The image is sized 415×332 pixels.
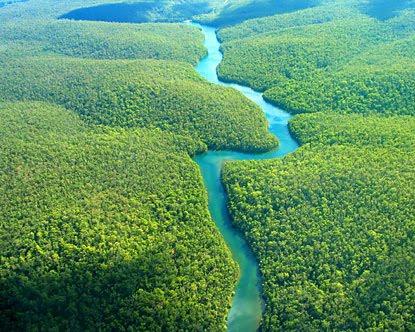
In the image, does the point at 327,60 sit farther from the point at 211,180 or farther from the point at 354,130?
the point at 211,180

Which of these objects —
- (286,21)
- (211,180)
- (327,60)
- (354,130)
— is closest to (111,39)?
(286,21)

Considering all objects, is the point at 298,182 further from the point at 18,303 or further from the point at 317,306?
the point at 18,303

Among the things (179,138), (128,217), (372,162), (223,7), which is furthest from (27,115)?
(223,7)

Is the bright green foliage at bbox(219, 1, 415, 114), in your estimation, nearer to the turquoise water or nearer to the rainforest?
the rainforest

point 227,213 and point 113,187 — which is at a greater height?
point 113,187

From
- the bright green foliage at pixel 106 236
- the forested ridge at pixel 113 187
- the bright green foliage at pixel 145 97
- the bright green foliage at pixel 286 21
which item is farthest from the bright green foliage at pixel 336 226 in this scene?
the bright green foliage at pixel 286 21

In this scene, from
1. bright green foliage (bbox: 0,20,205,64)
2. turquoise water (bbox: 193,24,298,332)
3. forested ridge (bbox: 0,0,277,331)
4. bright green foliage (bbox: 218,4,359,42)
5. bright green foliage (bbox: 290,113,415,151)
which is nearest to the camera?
forested ridge (bbox: 0,0,277,331)

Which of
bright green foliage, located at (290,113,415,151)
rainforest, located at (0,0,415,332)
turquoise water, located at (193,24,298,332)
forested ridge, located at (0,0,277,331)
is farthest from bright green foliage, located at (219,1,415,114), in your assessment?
Answer: forested ridge, located at (0,0,277,331)
